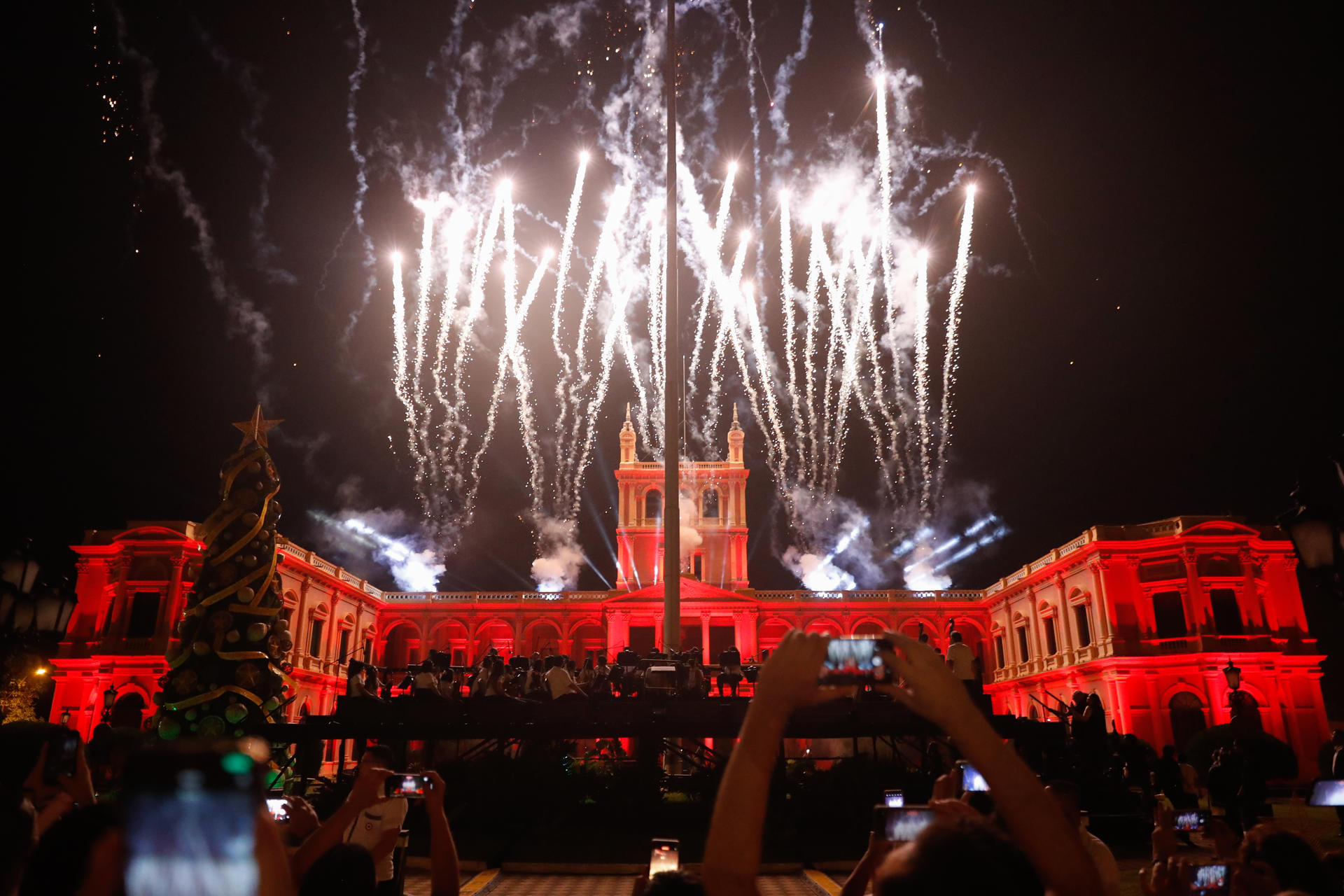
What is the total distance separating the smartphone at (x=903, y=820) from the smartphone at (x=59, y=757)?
3.37 metres

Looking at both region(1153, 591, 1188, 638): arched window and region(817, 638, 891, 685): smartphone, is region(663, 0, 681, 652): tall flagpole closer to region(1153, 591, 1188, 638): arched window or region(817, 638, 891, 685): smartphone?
region(817, 638, 891, 685): smartphone

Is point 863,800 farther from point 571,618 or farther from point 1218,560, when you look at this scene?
point 571,618

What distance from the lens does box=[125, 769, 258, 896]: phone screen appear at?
1.73 metres

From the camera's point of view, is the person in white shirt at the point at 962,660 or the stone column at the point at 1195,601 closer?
the person in white shirt at the point at 962,660

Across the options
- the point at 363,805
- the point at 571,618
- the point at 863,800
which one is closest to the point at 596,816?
the point at 863,800

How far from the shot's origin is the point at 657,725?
15.1 metres

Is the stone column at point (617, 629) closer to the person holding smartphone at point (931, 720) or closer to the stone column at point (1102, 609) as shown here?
the stone column at point (1102, 609)

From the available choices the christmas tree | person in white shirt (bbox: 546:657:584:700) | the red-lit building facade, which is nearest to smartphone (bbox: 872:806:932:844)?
the christmas tree

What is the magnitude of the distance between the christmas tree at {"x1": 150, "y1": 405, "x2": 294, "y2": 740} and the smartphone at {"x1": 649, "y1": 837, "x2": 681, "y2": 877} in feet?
37.1

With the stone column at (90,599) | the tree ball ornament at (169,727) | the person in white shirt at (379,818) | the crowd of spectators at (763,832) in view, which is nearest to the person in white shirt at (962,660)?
the person in white shirt at (379,818)

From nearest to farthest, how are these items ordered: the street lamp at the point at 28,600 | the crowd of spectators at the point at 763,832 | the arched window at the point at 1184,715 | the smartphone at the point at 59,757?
1. the crowd of spectators at the point at 763,832
2. the smartphone at the point at 59,757
3. the street lamp at the point at 28,600
4. the arched window at the point at 1184,715

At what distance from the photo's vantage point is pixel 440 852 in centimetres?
318

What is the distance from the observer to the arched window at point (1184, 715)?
3366 cm

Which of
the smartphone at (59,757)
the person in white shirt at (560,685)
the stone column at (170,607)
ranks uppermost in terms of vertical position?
the stone column at (170,607)
